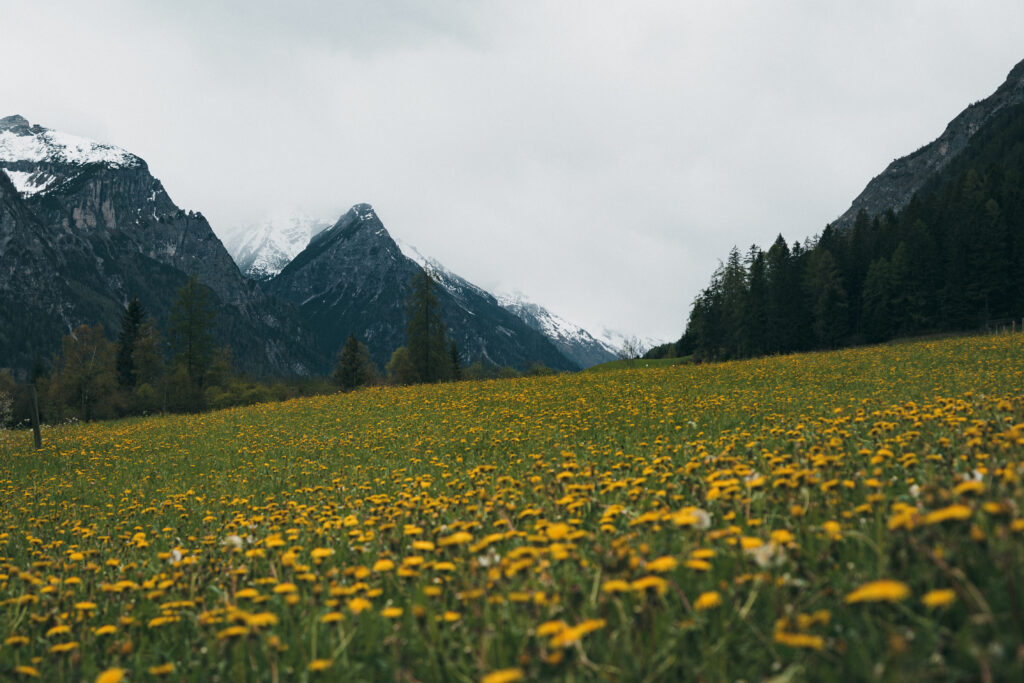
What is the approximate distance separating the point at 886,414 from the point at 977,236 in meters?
60.3

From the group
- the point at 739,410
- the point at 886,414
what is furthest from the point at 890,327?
the point at 886,414

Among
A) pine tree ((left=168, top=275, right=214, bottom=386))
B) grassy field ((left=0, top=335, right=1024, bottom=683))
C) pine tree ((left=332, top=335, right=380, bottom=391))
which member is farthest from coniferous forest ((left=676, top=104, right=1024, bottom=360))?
pine tree ((left=168, top=275, right=214, bottom=386))

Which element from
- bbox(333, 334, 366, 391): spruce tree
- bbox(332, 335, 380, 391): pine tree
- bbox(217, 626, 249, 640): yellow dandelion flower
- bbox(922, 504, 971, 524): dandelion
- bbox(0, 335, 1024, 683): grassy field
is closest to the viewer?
bbox(922, 504, 971, 524): dandelion

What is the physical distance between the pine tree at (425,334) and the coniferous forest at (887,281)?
3393cm

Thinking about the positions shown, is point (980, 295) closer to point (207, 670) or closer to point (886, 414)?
point (886, 414)

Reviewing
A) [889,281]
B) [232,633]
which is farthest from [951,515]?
[889,281]

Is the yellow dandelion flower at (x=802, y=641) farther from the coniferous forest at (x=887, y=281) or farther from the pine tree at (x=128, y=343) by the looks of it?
the pine tree at (x=128, y=343)

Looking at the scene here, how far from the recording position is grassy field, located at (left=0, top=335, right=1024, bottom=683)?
2182 millimetres

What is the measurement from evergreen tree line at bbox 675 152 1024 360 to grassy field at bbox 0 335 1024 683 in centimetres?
5222

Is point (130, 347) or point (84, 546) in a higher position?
point (130, 347)

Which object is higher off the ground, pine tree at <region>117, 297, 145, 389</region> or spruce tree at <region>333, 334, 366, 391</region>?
pine tree at <region>117, 297, 145, 389</region>

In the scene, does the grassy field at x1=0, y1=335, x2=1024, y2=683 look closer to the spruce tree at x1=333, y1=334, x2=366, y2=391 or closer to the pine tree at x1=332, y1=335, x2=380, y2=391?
the pine tree at x1=332, y1=335, x2=380, y2=391

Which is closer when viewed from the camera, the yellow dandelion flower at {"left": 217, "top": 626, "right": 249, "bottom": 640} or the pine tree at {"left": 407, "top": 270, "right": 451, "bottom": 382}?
the yellow dandelion flower at {"left": 217, "top": 626, "right": 249, "bottom": 640}

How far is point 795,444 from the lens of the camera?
586cm
